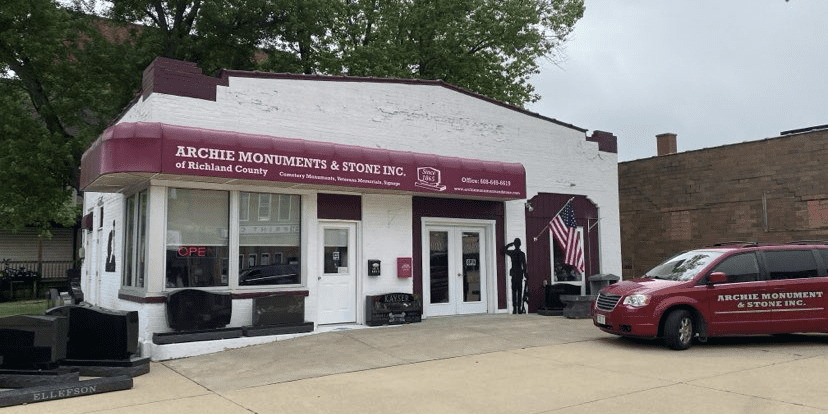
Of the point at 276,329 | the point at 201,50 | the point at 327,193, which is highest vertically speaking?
the point at 201,50

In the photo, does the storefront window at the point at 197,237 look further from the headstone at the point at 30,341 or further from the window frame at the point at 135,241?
the headstone at the point at 30,341

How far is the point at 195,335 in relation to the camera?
979 cm

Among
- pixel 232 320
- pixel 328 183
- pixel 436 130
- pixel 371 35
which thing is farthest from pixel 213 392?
pixel 371 35

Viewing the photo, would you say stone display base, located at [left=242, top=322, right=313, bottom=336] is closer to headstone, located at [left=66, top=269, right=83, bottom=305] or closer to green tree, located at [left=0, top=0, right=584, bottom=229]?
headstone, located at [left=66, top=269, right=83, bottom=305]

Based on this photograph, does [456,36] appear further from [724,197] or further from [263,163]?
[263,163]

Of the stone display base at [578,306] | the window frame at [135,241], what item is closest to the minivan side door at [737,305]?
the stone display base at [578,306]

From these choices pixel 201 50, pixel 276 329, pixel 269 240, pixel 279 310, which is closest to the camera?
pixel 276 329

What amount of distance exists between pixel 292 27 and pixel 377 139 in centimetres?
1175

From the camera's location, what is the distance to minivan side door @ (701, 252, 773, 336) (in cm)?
977

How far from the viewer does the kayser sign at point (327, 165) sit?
953 centimetres

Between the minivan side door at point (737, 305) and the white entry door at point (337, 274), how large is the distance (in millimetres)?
6440

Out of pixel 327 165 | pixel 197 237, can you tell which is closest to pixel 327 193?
pixel 327 165

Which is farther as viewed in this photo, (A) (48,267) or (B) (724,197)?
(A) (48,267)

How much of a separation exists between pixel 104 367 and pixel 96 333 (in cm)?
49
